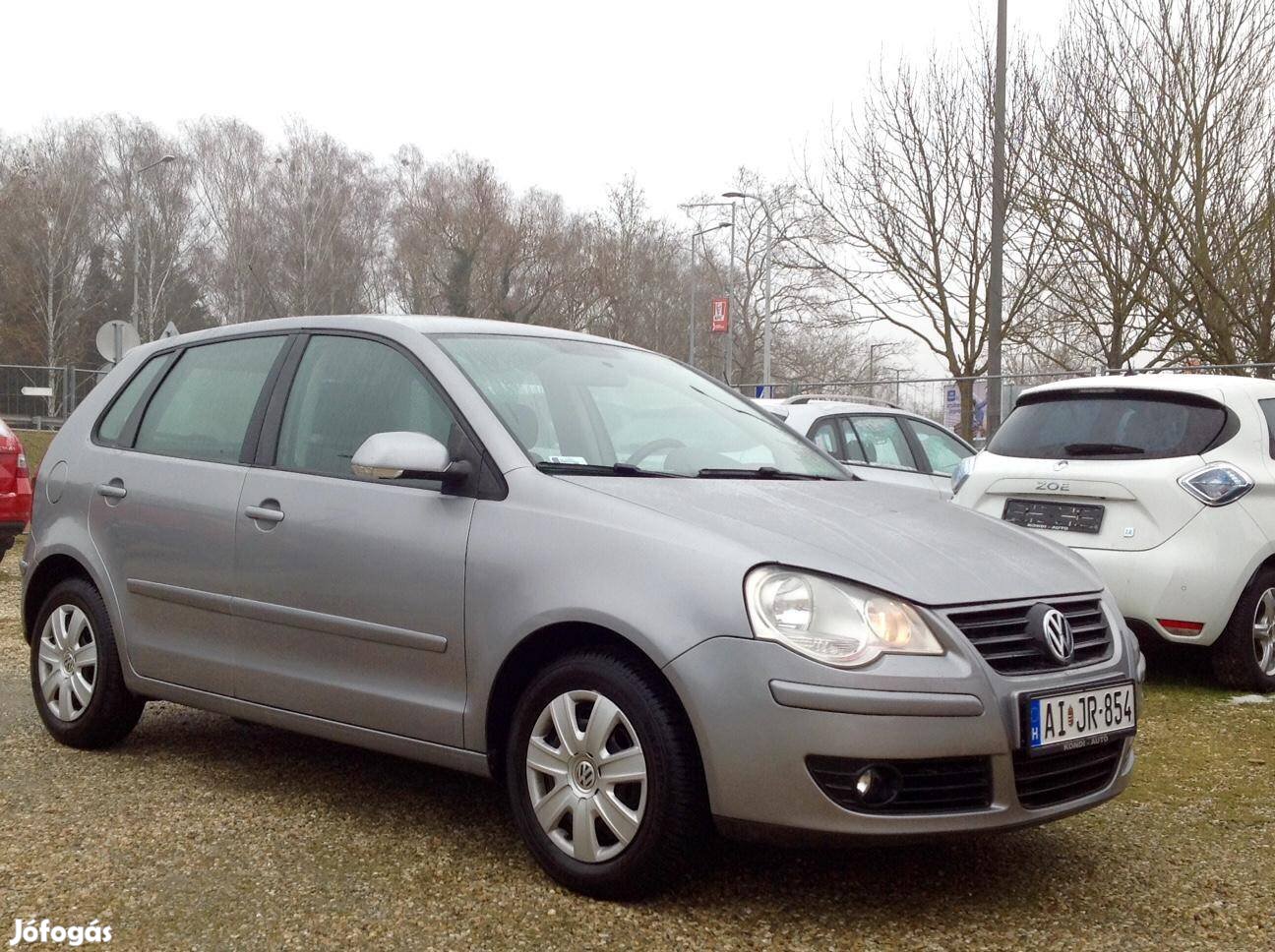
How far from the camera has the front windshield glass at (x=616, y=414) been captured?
416cm

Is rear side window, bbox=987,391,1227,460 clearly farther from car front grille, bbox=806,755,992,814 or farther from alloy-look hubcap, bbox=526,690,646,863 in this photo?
alloy-look hubcap, bbox=526,690,646,863

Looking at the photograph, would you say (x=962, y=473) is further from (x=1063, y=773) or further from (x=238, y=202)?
(x=238, y=202)

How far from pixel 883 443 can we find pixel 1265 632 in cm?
468

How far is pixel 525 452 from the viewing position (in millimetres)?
4012

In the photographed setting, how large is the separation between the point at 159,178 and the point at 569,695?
2370 inches

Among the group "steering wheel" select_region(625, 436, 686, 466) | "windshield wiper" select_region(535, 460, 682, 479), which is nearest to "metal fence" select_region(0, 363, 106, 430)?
"steering wheel" select_region(625, 436, 686, 466)

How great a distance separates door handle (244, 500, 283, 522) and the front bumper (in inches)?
64.4

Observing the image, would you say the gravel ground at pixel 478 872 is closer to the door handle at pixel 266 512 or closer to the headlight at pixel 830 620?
the headlight at pixel 830 620

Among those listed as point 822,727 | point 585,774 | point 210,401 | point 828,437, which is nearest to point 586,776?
point 585,774

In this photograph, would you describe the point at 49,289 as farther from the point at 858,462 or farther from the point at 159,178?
the point at 858,462

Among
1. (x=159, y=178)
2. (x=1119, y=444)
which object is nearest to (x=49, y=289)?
(x=159, y=178)

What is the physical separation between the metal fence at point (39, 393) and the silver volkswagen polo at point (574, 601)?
2830 cm

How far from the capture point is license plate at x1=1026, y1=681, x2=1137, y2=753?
3.41 meters

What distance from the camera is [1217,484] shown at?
21.1ft
